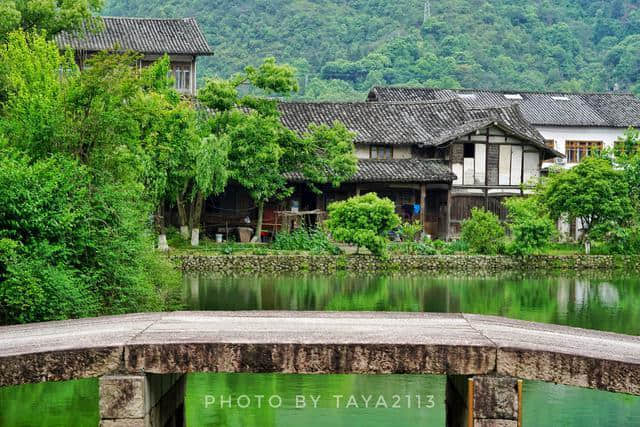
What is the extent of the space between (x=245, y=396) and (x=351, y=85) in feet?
194

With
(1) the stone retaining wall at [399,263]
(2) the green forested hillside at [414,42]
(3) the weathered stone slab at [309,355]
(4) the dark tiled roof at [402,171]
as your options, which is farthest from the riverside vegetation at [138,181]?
(2) the green forested hillside at [414,42]

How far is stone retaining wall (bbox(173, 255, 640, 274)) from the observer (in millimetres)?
32531

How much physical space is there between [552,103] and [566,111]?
1005mm

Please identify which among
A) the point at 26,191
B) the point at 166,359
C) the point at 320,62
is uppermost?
the point at 320,62

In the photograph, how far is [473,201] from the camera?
4131 centimetres

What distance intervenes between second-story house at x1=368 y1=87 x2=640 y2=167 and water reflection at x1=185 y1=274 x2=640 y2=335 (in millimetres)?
18424

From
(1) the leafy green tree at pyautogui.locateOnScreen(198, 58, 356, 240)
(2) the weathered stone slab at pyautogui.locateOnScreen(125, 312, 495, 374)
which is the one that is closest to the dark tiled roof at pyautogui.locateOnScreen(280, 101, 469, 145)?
(1) the leafy green tree at pyautogui.locateOnScreen(198, 58, 356, 240)

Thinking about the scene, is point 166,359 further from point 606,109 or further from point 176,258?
point 606,109

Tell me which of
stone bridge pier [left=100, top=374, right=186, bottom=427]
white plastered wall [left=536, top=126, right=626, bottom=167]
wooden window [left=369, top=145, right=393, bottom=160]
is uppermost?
white plastered wall [left=536, top=126, right=626, bottom=167]

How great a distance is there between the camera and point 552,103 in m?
52.1

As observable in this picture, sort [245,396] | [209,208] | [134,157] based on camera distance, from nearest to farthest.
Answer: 1. [245,396]
2. [134,157]
3. [209,208]

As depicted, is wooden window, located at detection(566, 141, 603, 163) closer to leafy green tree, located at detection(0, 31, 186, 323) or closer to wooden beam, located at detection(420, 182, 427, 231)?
wooden beam, located at detection(420, 182, 427, 231)

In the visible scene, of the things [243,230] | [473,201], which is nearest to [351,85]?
[473,201]

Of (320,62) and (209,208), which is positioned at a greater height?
(320,62)
